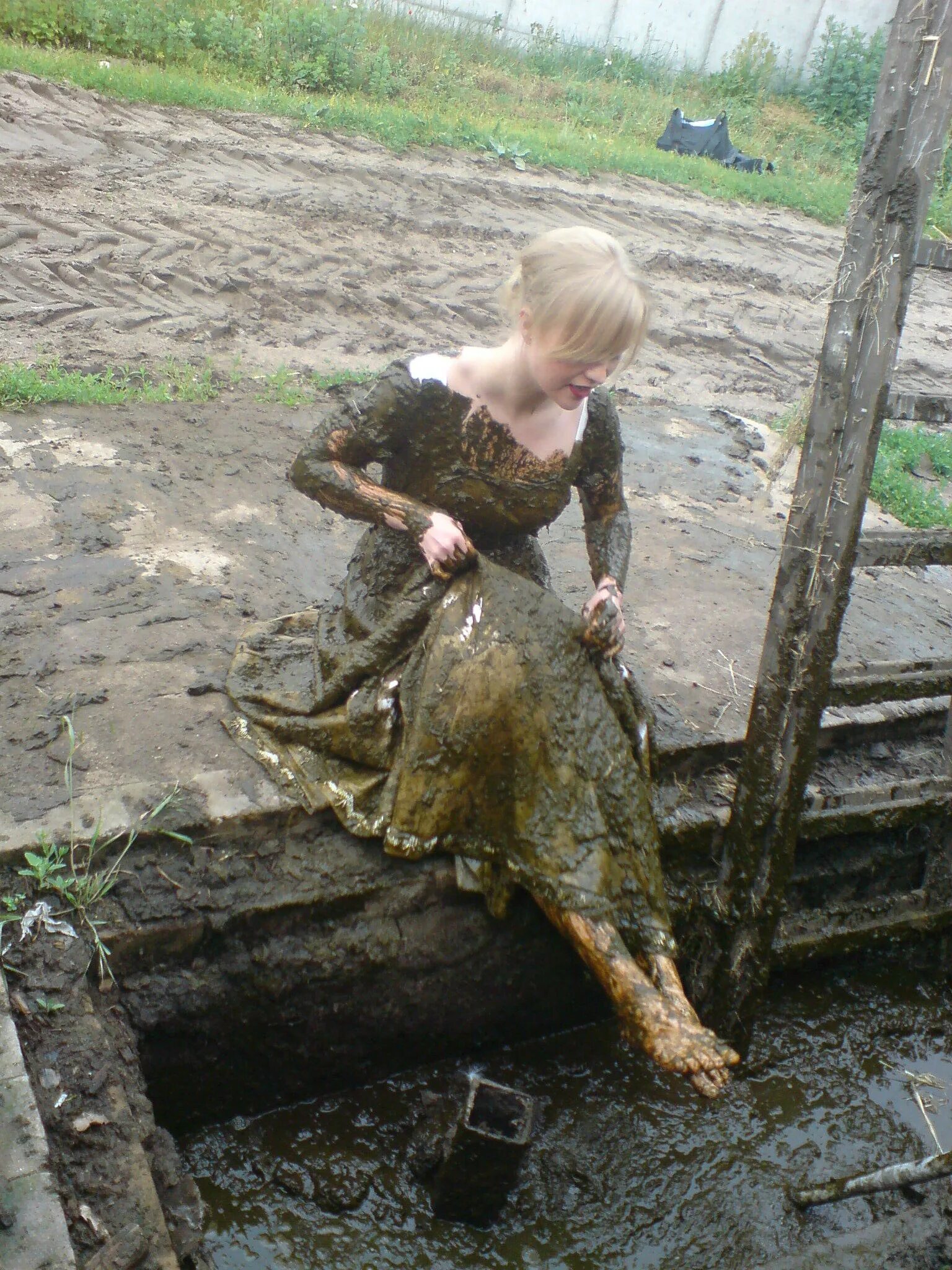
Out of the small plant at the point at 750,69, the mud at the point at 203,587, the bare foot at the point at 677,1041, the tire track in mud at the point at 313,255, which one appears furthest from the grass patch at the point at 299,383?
the small plant at the point at 750,69

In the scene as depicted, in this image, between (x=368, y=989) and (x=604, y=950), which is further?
(x=368, y=989)

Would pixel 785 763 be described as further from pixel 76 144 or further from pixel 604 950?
pixel 76 144

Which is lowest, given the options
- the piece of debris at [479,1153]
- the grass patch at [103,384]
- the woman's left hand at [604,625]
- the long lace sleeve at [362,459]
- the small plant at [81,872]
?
the piece of debris at [479,1153]

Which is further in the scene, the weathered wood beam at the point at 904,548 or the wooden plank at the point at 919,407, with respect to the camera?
the weathered wood beam at the point at 904,548

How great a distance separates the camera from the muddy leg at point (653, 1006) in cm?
246

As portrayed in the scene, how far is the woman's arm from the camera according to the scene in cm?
279

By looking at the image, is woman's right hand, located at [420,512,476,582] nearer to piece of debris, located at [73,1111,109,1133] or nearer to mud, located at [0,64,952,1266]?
mud, located at [0,64,952,1266]

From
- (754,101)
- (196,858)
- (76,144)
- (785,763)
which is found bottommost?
(196,858)

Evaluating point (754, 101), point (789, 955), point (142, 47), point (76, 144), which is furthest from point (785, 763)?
point (754, 101)

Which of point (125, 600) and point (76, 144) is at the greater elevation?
point (76, 144)

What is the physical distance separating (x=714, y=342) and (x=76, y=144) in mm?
4976

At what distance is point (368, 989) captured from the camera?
3062 millimetres

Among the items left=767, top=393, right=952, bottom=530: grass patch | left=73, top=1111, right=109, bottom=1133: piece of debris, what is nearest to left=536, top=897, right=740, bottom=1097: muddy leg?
left=73, top=1111, right=109, bottom=1133: piece of debris

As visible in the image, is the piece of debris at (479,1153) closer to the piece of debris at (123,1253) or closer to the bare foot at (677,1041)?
the bare foot at (677,1041)
